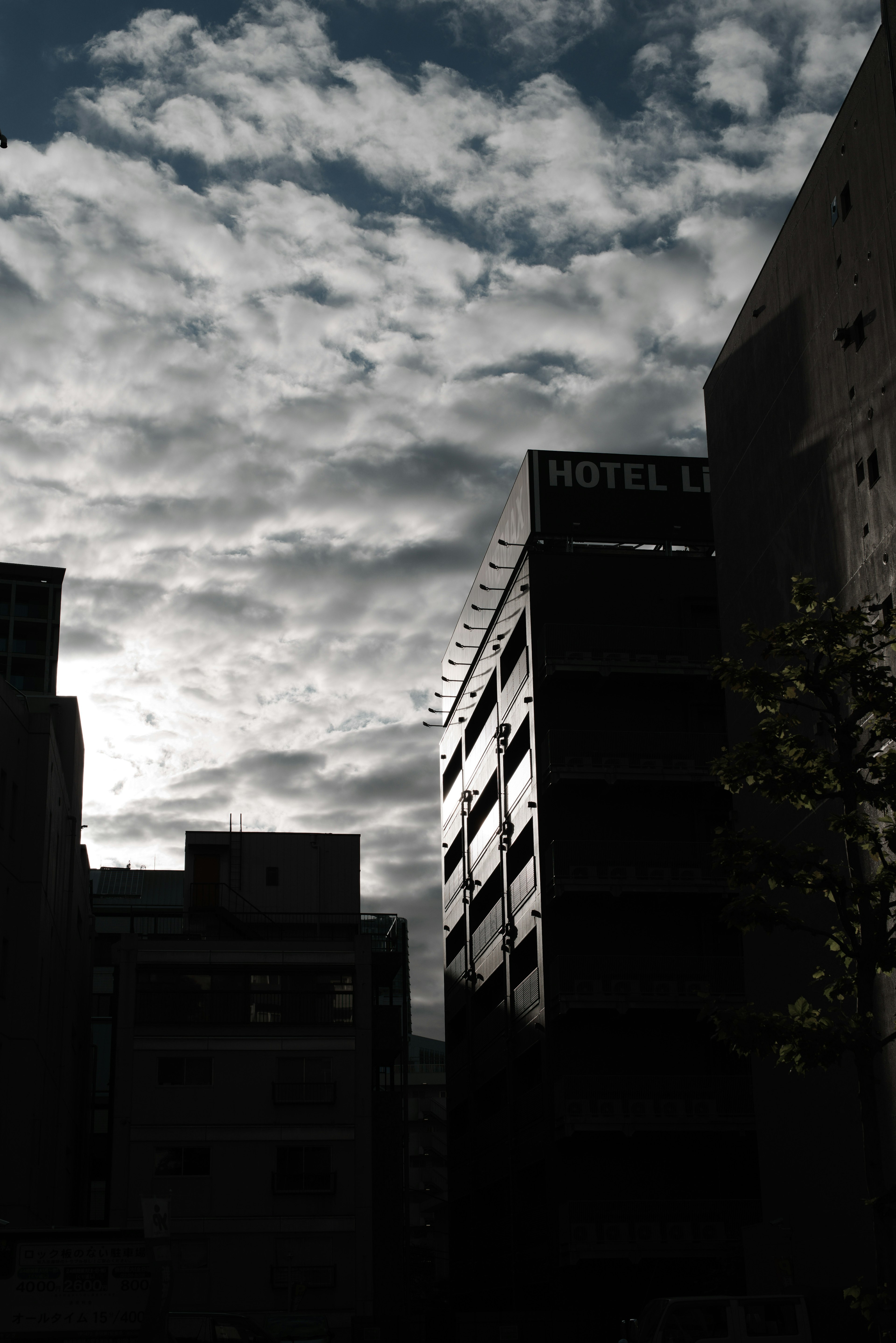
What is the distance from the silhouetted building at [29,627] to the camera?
112 m

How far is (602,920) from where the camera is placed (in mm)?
59062

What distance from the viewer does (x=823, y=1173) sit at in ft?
104

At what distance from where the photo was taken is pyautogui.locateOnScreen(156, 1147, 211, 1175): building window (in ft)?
192

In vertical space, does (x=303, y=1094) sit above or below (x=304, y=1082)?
below

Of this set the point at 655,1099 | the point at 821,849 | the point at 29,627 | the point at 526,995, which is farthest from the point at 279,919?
the point at 821,849

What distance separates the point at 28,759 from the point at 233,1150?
65.8 feet

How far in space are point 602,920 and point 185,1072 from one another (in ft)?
63.1

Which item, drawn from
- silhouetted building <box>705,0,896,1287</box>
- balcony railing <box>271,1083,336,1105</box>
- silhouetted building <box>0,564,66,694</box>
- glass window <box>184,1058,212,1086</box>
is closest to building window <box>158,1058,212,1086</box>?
glass window <box>184,1058,212,1086</box>

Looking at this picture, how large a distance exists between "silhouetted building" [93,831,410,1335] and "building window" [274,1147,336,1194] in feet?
0.20

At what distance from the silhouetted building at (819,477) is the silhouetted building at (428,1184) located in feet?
318

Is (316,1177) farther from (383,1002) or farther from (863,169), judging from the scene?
(863,169)

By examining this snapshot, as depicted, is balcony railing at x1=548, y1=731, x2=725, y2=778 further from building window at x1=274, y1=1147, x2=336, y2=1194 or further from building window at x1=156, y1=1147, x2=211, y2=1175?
building window at x1=156, y1=1147, x2=211, y2=1175

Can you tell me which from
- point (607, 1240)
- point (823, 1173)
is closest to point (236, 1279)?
point (607, 1240)

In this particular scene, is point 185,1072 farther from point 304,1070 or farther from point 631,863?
point 631,863
